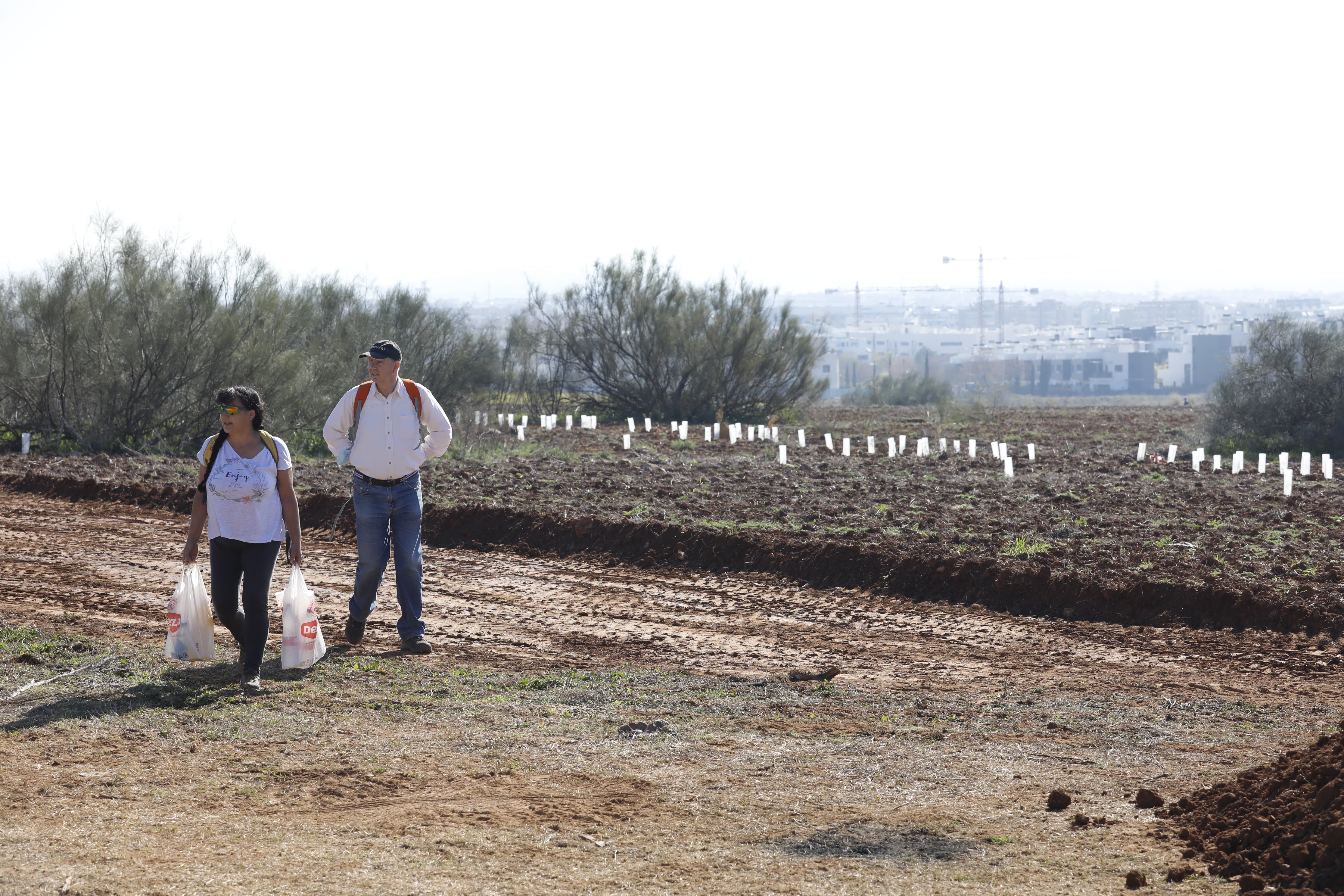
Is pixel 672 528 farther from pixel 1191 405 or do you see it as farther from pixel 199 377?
pixel 1191 405

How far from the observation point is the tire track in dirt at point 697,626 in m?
7.54

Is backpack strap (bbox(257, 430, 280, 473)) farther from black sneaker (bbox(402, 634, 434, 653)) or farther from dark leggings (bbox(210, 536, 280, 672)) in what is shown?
black sneaker (bbox(402, 634, 434, 653))

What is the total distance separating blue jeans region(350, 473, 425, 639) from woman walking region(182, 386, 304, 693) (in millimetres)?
749

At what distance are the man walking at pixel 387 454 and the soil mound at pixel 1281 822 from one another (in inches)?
164

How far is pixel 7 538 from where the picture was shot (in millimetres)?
12305

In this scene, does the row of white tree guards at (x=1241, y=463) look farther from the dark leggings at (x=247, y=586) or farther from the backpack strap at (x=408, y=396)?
the dark leggings at (x=247, y=586)

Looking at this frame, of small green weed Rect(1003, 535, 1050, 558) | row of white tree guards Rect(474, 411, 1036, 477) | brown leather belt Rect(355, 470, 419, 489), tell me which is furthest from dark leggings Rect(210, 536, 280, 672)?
row of white tree guards Rect(474, 411, 1036, 477)

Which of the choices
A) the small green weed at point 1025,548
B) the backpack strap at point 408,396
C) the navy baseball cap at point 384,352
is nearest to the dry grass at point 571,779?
the backpack strap at point 408,396

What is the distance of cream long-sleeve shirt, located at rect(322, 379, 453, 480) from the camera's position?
6.96 m

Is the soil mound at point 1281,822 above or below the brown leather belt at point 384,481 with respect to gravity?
below

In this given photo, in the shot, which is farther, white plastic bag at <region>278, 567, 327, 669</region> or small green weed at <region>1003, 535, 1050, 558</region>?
small green weed at <region>1003, 535, 1050, 558</region>

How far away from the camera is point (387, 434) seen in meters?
6.97

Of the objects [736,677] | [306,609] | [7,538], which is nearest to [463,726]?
[306,609]

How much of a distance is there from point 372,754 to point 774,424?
29252mm
